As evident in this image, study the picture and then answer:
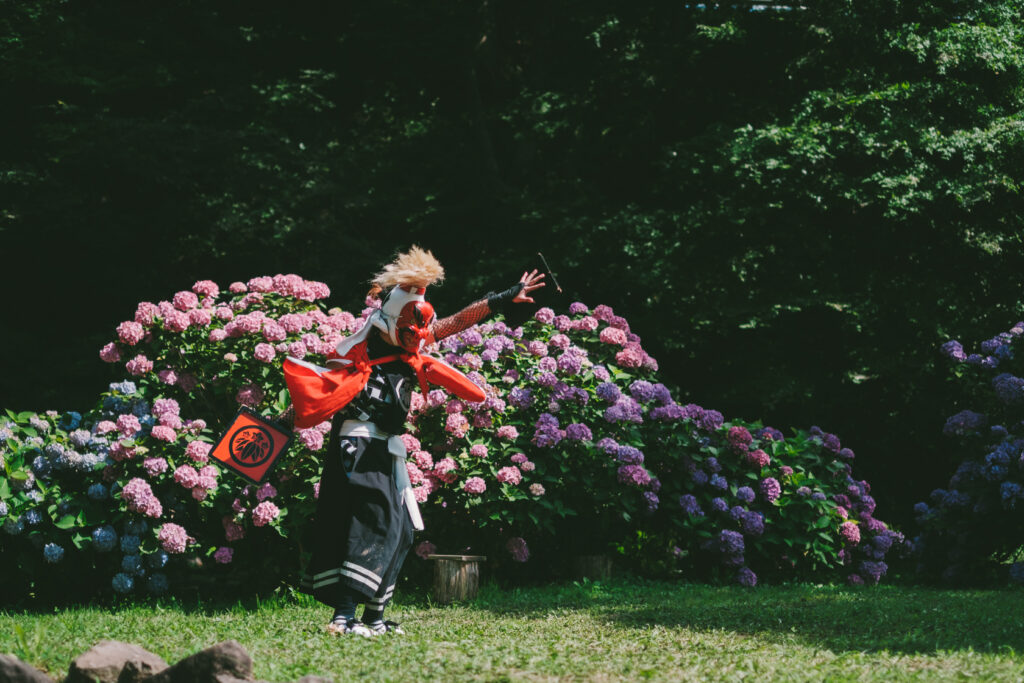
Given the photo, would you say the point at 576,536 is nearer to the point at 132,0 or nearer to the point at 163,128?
the point at 163,128

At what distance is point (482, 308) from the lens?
17.0 feet

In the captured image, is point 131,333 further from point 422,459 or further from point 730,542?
point 730,542

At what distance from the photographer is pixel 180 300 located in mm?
6586

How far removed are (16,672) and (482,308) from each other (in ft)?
9.14

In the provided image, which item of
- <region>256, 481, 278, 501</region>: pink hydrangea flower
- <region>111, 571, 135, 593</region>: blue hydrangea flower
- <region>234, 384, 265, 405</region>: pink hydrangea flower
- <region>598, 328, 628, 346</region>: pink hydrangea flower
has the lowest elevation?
<region>111, 571, 135, 593</region>: blue hydrangea flower

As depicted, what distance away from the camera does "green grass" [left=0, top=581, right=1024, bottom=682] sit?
12.0ft

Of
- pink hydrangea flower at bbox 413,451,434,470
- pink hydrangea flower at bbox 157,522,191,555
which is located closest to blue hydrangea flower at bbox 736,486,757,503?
pink hydrangea flower at bbox 413,451,434,470

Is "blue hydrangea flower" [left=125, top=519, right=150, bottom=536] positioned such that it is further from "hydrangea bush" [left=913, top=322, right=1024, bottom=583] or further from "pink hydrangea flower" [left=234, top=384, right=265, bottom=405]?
"hydrangea bush" [left=913, top=322, right=1024, bottom=583]

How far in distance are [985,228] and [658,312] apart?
3.49m

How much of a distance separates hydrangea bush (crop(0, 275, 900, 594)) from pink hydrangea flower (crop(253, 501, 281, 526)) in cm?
1

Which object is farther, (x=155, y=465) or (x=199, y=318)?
(x=199, y=318)

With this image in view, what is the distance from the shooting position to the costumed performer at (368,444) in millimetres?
4660

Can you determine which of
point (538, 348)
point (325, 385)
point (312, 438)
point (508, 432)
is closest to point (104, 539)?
point (312, 438)

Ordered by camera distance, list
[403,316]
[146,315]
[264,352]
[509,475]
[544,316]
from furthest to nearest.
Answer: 1. [544,316]
2. [146,315]
3. [509,475]
4. [264,352]
5. [403,316]
